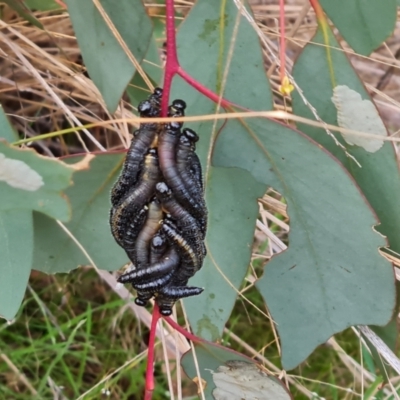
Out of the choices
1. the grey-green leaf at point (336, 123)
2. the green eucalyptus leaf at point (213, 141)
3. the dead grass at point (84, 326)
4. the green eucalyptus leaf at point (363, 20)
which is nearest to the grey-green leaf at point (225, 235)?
the green eucalyptus leaf at point (213, 141)

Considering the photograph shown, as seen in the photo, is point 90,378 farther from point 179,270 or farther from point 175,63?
point 175,63

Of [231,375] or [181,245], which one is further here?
[231,375]

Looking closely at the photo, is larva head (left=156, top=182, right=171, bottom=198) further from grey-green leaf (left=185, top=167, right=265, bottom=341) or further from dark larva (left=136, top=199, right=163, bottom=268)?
grey-green leaf (left=185, top=167, right=265, bottom=341)

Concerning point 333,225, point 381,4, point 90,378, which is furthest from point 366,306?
point 90,378

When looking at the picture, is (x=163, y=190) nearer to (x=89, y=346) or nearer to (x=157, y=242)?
(x=157, y=242)

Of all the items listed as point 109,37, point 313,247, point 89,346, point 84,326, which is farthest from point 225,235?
point 84,326

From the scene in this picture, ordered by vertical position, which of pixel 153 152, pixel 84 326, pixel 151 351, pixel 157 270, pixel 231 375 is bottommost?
pixel 84 326
